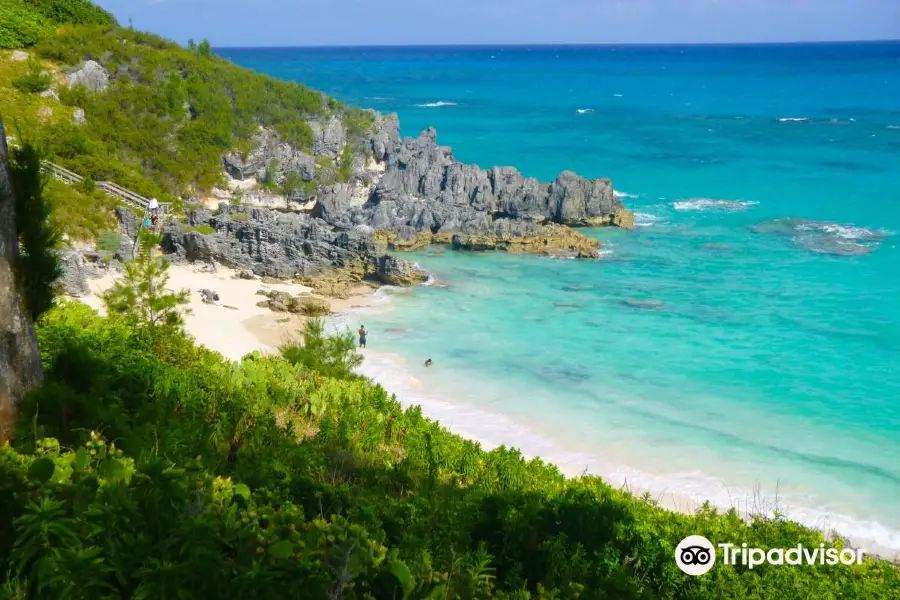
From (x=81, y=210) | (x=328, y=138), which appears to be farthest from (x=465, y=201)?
(x=81, y=210)

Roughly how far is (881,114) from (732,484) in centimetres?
9369

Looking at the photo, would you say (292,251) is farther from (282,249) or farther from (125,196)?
(125,196)

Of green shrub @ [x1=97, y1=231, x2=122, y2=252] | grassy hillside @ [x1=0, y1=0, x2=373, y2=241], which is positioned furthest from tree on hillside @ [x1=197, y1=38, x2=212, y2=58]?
green shrub @ [x1=97, y1=231, x2=122, y2=252]

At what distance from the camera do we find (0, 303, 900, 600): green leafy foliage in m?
6.09

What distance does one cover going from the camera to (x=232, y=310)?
28.4m

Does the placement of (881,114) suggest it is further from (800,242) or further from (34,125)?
(34,125)

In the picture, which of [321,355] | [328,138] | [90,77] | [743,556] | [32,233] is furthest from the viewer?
[328,138]

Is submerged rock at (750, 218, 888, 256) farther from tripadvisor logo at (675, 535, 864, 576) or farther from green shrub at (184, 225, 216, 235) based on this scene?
tripadvisor logo at (675, 535, 864, 576)

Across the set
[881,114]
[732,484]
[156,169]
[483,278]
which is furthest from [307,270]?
[881,114]

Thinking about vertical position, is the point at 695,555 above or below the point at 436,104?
below

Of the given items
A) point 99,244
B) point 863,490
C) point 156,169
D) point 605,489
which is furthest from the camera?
point 156,169

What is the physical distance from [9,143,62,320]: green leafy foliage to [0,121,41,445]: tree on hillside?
146mm

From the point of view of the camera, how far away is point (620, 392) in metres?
24.2

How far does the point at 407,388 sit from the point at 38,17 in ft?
125
